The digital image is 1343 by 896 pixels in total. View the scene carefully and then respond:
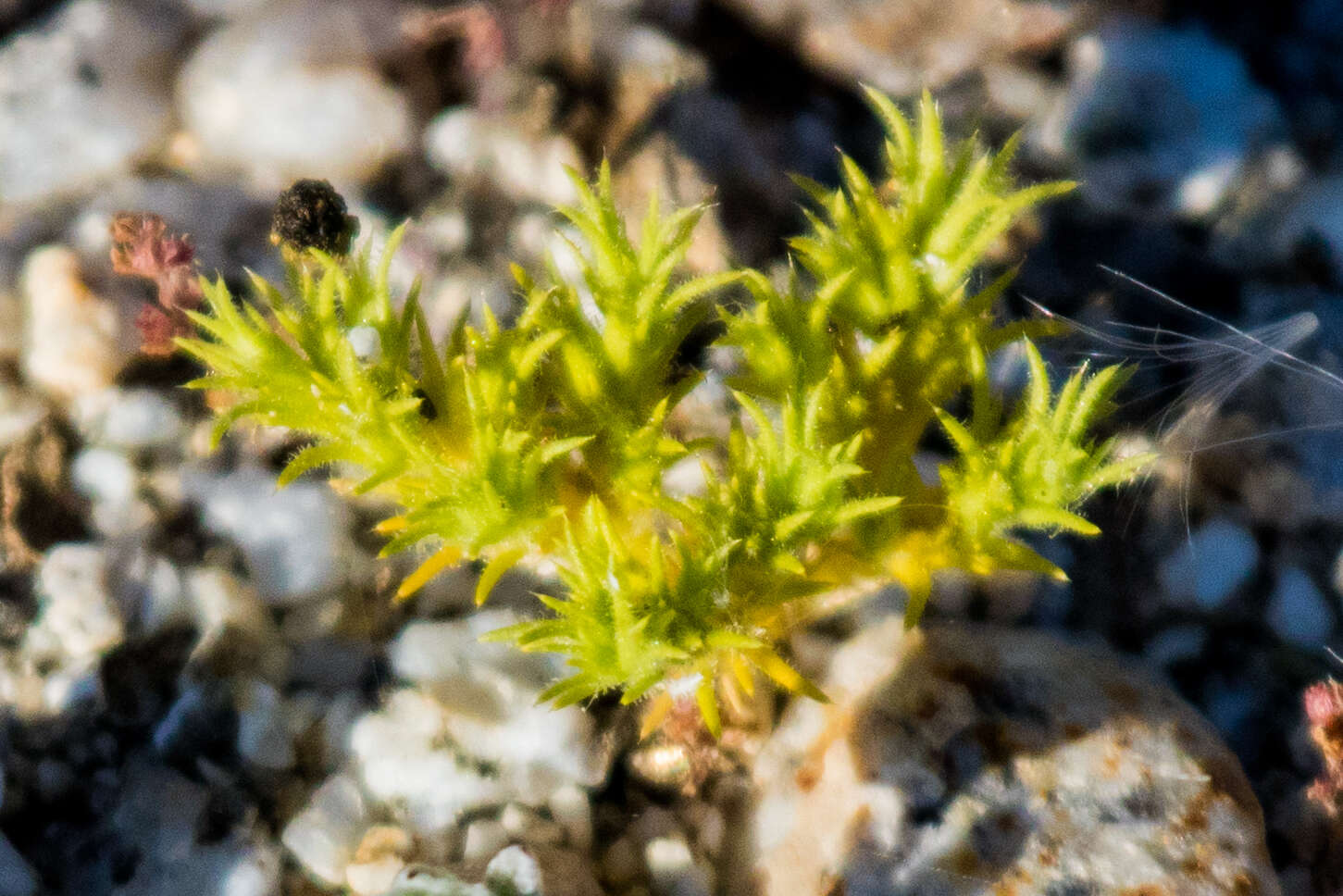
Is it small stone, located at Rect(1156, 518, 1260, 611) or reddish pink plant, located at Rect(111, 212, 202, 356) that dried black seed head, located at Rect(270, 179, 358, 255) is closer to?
reddish pink plant, located at Rect(111, 212, 202, 356)

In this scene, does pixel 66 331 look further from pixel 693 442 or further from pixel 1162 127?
pixel 1162 127

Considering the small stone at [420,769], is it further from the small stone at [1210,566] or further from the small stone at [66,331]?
the small stone at [1210,566]

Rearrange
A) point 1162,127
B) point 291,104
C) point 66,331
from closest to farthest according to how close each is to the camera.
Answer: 1. point 66,331
2. point 291,104
3. point 1162,127

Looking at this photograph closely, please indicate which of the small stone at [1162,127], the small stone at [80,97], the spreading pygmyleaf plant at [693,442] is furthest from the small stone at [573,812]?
the small stone at [1162,127]

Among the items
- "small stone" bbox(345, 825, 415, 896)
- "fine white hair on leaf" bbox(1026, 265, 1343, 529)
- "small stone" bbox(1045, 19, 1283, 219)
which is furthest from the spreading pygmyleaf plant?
"small stone" bbox(1045, 19, 1283, 219)

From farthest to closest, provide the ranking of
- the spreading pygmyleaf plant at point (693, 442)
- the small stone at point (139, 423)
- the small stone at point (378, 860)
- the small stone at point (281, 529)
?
the small stone at point (139, 423) → the small stone at point (281, 529) → the small stone at point (378, 860) → the spreading pygmyleaf plant at point (693, 442)

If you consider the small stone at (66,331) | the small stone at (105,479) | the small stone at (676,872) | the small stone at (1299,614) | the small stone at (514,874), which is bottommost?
the small stone at (676,872)

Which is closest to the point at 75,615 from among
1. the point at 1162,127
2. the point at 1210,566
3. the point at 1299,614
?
the point at 1210,566
